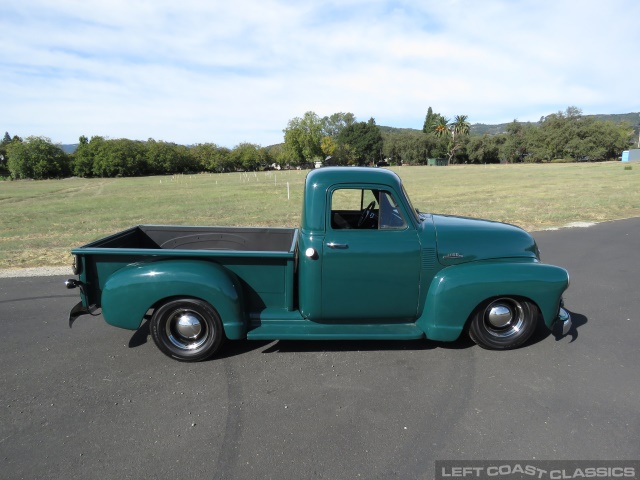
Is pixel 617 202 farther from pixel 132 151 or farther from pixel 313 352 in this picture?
pixel 132 151

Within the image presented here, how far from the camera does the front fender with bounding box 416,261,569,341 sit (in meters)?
3.53

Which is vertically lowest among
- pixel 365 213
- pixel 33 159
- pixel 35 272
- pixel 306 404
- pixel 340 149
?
pixel 306 404

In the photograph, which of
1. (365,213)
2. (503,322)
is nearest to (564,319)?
(503,322)

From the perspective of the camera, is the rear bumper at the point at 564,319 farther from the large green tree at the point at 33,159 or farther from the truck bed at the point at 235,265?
the large green tree at the point at 33,159

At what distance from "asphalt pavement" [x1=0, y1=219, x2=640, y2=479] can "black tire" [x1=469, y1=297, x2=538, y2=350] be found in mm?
150

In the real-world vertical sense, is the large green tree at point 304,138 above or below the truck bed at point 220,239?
above

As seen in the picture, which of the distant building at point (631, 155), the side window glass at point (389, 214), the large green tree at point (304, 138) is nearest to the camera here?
the side window glass at point (389, 214)

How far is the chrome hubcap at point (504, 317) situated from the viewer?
3717 millimetres

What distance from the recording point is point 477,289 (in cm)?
352

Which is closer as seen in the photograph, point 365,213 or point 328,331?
point 328,331

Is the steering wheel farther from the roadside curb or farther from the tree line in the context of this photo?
the tree line

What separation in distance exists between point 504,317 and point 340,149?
98.4 m

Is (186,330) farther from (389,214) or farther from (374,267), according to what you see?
(389,214)

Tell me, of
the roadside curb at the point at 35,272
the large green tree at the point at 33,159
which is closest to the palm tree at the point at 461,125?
the large green tree at the point at 33,159
